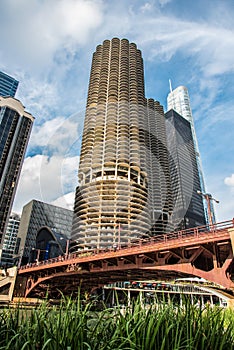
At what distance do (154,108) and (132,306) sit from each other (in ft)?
581

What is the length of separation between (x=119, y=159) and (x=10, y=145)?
47.6 m

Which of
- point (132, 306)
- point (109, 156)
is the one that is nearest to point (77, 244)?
point (109, 156)

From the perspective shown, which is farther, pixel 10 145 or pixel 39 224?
pixel 39 224

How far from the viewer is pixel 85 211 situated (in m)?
104

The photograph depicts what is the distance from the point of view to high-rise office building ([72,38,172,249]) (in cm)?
10006

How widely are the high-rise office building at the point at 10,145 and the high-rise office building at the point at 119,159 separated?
86.4 feet

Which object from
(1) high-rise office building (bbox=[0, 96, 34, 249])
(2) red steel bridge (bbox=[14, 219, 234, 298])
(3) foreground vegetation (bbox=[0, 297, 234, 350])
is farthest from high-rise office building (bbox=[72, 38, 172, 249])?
(3) foreground vegetation (bbox=[0, 297, 234, 350])

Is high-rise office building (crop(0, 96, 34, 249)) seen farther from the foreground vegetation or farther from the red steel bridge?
the foreground vegetation

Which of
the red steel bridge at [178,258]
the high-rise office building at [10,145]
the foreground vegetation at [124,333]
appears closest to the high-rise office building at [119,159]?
the high-rise office building at [10,145]

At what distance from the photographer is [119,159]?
393 ft

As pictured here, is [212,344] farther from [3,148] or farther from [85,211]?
[3,148]

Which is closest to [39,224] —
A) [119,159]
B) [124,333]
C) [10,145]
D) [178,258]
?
[10,145]

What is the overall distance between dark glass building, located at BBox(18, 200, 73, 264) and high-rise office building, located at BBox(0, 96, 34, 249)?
2390 centimetres

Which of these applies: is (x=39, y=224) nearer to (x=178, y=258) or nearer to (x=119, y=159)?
(x=119, y=159)
